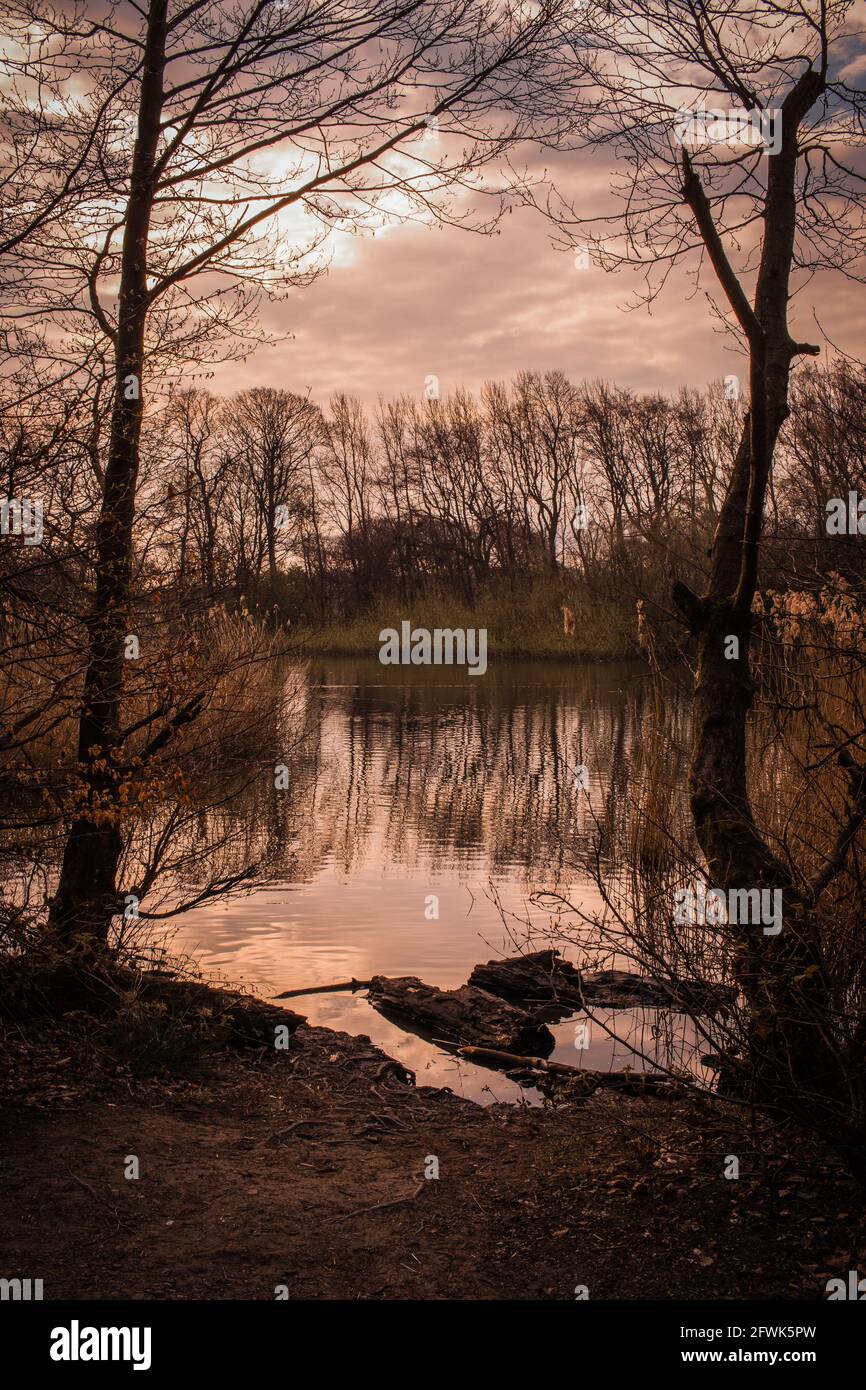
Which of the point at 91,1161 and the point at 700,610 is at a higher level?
the point at 700,610

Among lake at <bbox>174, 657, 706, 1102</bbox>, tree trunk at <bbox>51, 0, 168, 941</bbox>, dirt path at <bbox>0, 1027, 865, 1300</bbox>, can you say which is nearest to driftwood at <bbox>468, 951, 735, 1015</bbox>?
lake at <bbox>174, 657, 706, 1102</bbox>

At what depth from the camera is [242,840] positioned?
16.6m

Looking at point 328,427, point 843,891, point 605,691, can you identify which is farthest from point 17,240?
point 328,427

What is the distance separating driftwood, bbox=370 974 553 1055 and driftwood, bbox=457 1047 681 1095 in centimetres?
24

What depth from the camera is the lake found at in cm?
957

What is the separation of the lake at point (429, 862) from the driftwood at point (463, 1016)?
17cm

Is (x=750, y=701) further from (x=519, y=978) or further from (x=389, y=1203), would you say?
(x=519, y=978)

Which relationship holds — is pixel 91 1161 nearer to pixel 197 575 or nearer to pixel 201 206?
pixel 197 575

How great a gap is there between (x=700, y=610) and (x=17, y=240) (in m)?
3.87

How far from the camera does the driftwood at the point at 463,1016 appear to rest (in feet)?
29.4

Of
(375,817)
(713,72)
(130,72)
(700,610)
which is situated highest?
(130,72)

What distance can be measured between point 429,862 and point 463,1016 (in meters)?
6.84

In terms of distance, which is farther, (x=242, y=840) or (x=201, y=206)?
(x=242, y=840)

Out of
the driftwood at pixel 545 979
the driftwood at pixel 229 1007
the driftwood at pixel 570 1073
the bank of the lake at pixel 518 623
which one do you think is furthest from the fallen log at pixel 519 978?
the bank of the lake at pixel 518 623
